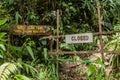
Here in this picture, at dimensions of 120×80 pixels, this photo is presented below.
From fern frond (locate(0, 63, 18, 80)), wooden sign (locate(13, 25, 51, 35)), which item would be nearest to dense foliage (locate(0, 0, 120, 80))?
fern frond (locate(0, 63, 18, 80))

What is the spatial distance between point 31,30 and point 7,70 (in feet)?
3.80

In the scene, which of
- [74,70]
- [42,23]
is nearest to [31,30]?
[42,23]

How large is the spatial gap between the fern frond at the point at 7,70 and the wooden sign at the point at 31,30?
840mm

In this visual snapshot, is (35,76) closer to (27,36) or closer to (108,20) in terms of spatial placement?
(27,36)

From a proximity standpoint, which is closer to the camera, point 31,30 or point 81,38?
point 81,38

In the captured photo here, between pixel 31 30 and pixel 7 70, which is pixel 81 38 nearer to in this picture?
pixel 31 30

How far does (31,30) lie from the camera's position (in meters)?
5.18

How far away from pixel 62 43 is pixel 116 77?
4.59ft

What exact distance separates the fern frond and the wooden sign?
2.76 ft

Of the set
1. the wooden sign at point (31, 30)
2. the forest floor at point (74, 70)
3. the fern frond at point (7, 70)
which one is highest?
the wooden sign at point (31, 30)

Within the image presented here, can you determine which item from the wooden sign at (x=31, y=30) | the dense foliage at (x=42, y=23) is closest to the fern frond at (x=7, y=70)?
the dense foliage at (x=42, y=23)

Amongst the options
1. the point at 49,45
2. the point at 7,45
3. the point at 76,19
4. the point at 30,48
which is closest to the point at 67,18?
the point at 76,19

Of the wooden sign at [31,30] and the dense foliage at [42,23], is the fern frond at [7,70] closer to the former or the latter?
the dense foliage at [42,23]

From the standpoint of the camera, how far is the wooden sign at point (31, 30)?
5059 mm
